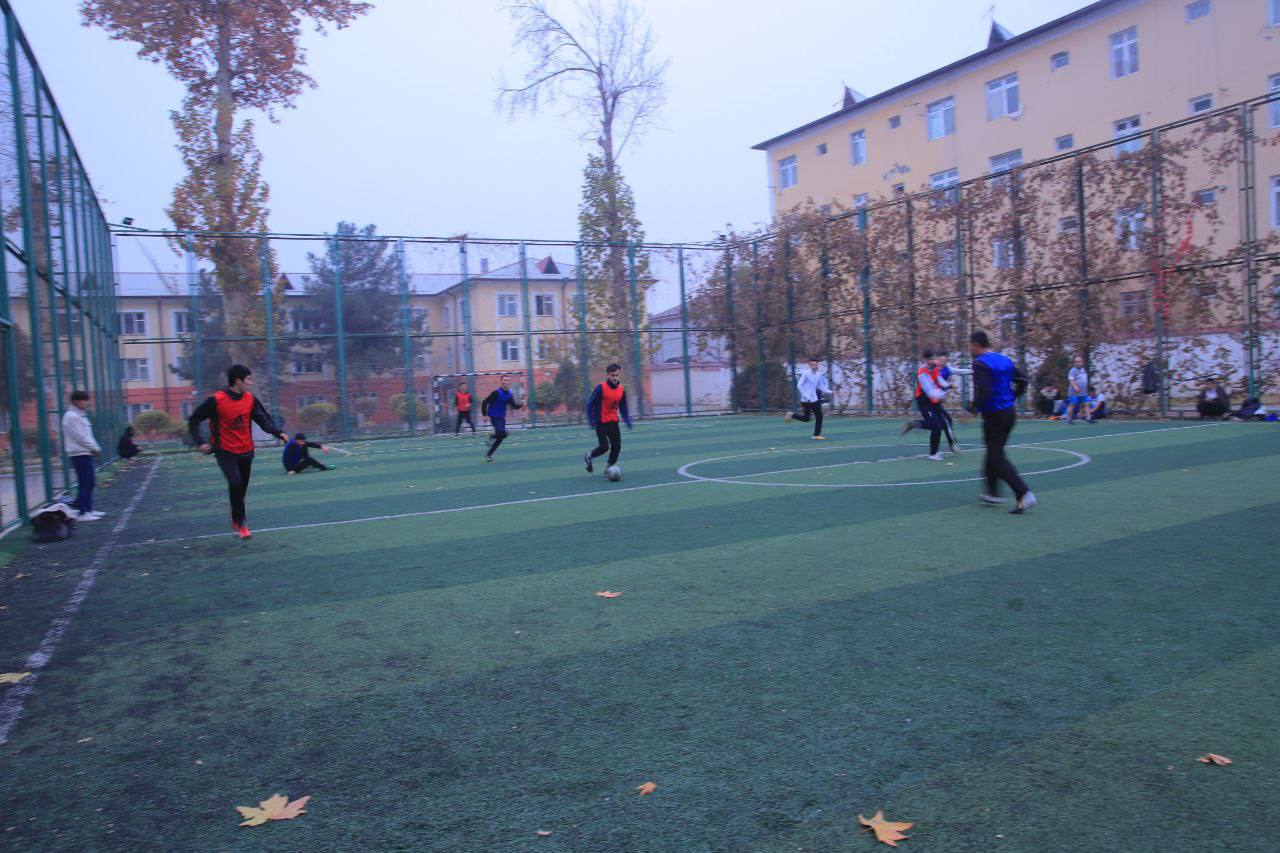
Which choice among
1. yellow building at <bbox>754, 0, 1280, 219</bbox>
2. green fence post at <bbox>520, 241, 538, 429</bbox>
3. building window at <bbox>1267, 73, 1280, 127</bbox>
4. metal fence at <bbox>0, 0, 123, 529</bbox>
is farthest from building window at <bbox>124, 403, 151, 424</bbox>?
building window at <bbox>1267, 73, 1280, 127</bbox>

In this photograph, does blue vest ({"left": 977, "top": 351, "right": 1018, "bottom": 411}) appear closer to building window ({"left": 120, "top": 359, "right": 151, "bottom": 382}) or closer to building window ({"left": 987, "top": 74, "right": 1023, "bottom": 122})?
building window ({"left": 120, "top": 359, "right": 151, "bottom": 382})

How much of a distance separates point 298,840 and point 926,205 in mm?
26039

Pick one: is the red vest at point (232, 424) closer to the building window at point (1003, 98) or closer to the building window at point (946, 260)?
the building window at point (946, 260)

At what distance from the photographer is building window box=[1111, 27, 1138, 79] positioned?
32675mm

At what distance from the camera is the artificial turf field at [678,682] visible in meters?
3.32

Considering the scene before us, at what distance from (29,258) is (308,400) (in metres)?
15.5

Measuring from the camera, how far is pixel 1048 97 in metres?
35.8

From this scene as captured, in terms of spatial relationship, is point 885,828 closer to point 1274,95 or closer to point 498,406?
point 498,406

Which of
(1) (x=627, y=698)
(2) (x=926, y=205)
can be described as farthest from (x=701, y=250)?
(1) (x=627, y=698)

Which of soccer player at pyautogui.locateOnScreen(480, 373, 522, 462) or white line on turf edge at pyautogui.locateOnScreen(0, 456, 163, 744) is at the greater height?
soccer player at pyautogui.locateOnScreen(480, 373, 522, 462)

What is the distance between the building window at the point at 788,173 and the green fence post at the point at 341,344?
28.6m

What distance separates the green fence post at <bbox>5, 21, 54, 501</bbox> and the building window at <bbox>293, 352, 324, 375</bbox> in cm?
1466

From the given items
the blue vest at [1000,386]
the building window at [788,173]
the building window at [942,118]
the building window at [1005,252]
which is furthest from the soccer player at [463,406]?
the building window at [788,173]

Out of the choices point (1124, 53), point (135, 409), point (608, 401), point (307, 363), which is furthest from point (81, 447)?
point (1124, 53)
